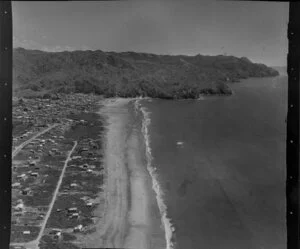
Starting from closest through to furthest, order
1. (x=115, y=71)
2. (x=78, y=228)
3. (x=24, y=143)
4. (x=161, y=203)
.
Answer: (x=24, y=143), (x=115, y=71), (x=78, y=228), (x=161, y=203)

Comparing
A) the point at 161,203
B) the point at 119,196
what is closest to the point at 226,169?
the point at 161,203

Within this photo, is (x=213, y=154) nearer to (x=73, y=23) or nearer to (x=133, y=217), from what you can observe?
(x=133, y=217)

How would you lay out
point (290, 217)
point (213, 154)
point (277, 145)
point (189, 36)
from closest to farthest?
point (290, 217), point (277, 145), point (189, 36), point (213, 154)

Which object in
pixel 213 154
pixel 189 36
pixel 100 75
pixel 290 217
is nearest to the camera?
pixel 290 217

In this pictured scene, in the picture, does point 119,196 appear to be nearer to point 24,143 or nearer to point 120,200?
point 120,200

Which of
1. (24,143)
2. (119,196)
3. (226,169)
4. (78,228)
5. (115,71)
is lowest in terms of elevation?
(78,228)

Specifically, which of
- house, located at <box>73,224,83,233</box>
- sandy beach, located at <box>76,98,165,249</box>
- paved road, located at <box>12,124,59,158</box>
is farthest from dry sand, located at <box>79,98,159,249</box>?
paved road, located at <box>12,124,59,158</box>

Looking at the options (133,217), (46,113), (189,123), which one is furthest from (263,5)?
(189,123)
